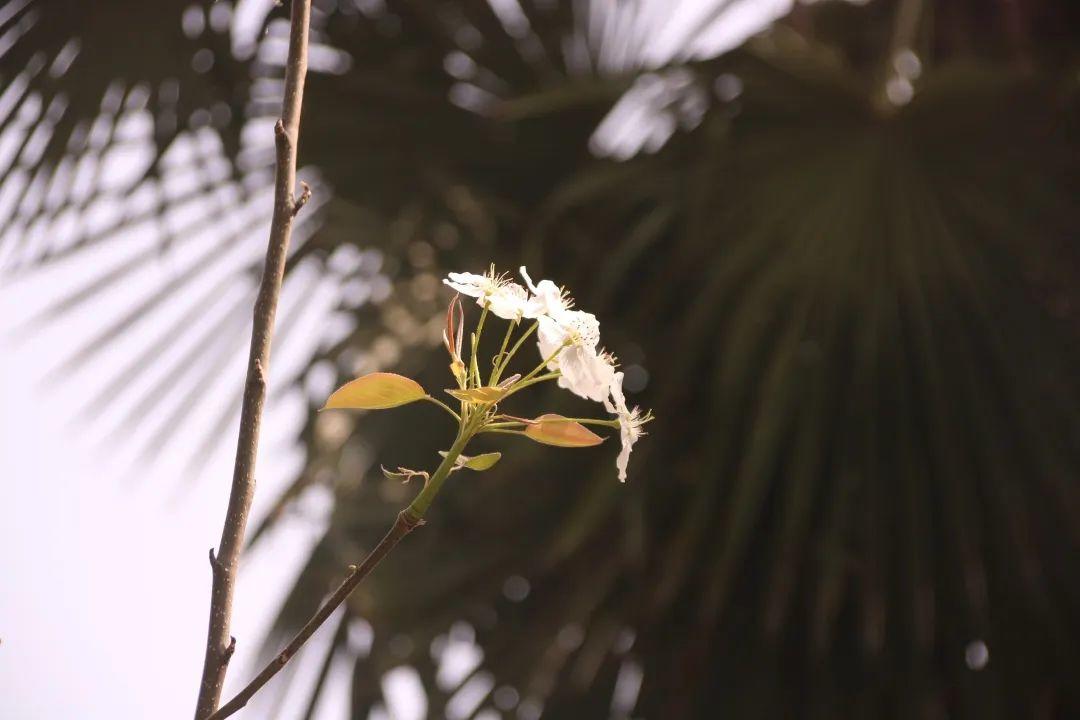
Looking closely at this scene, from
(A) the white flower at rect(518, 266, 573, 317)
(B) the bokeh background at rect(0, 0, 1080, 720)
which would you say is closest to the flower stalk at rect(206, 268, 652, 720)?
(A) the white flower at rect(518, 266, 573, 317)

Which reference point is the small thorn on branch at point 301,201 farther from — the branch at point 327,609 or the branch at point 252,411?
the branch at point 327,609

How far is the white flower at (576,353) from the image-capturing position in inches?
15.7

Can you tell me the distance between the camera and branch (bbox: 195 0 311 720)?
300 mm

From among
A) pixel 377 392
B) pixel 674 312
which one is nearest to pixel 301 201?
pixel 377 392

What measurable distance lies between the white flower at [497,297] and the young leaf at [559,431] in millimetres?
57

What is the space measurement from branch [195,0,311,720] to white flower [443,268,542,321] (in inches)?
3.2

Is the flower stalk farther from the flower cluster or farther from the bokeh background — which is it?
the bokeh background

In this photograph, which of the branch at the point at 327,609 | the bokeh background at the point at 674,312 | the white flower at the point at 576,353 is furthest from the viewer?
the bokeh background at the point at 674,312

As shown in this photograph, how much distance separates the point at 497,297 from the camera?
415 mm

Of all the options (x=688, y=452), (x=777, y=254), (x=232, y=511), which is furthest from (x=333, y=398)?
(x=688, y=452)

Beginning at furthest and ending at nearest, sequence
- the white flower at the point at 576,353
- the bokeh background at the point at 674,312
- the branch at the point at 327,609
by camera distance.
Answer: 1. the bokeh background at the point at 674,312
2. the white flower at the point at 576,353
3. the branch at the point at 327,609

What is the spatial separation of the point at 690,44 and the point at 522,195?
0.33m

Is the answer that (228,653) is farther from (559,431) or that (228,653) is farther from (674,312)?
(674,312)

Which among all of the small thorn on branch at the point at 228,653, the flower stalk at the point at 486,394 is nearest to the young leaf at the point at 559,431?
the flower stalk at the point at 486,394
